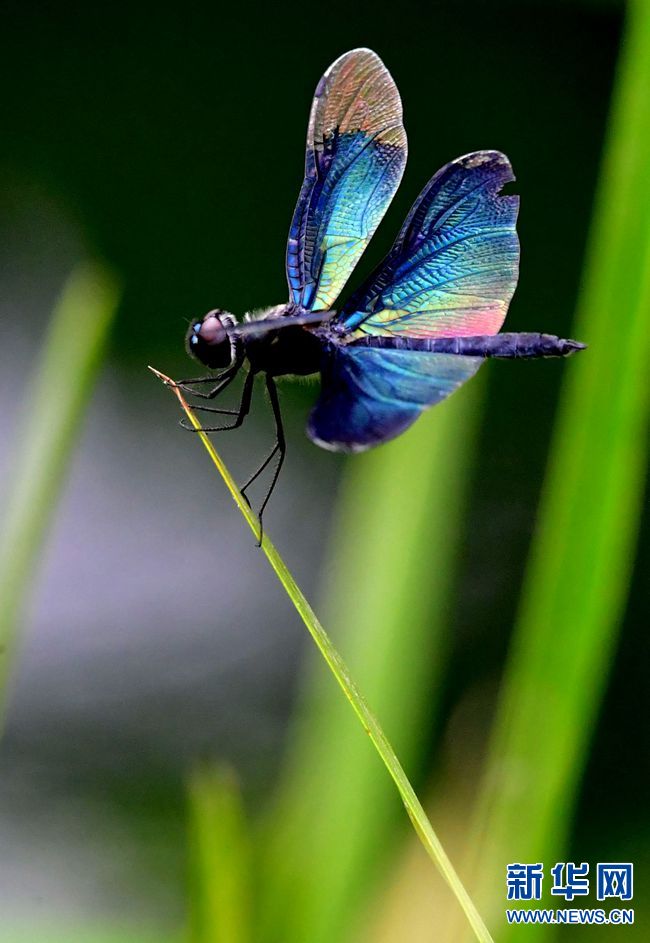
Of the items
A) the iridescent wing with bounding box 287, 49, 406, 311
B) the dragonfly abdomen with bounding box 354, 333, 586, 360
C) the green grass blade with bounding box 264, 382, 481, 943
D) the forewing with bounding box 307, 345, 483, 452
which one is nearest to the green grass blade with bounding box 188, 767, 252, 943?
the green grass blade with bounding box 264, 382, 481, 943

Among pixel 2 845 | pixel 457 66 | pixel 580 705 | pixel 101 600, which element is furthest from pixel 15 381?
pixel 580 705

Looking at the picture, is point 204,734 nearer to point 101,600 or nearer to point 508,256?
point 101,600

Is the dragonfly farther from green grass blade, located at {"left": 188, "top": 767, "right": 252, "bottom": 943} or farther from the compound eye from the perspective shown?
green grass blade, located at {"left": 188, "top": 767, "right": 252, "bottom": 943}

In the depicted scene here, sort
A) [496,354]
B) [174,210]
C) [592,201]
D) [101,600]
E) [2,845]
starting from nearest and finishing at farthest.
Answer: [496,354] → [2,845] → [101,600] → [174,210] → [592,201]

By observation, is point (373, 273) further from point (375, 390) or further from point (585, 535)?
point (585, 535)

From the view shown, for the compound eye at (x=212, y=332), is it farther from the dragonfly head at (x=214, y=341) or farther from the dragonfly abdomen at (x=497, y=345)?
the dragonfly abdomen at (x=497, y=345)

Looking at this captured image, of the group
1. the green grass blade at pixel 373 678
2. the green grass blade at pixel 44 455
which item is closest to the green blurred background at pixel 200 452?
the green grass blade at pixel 373 678
